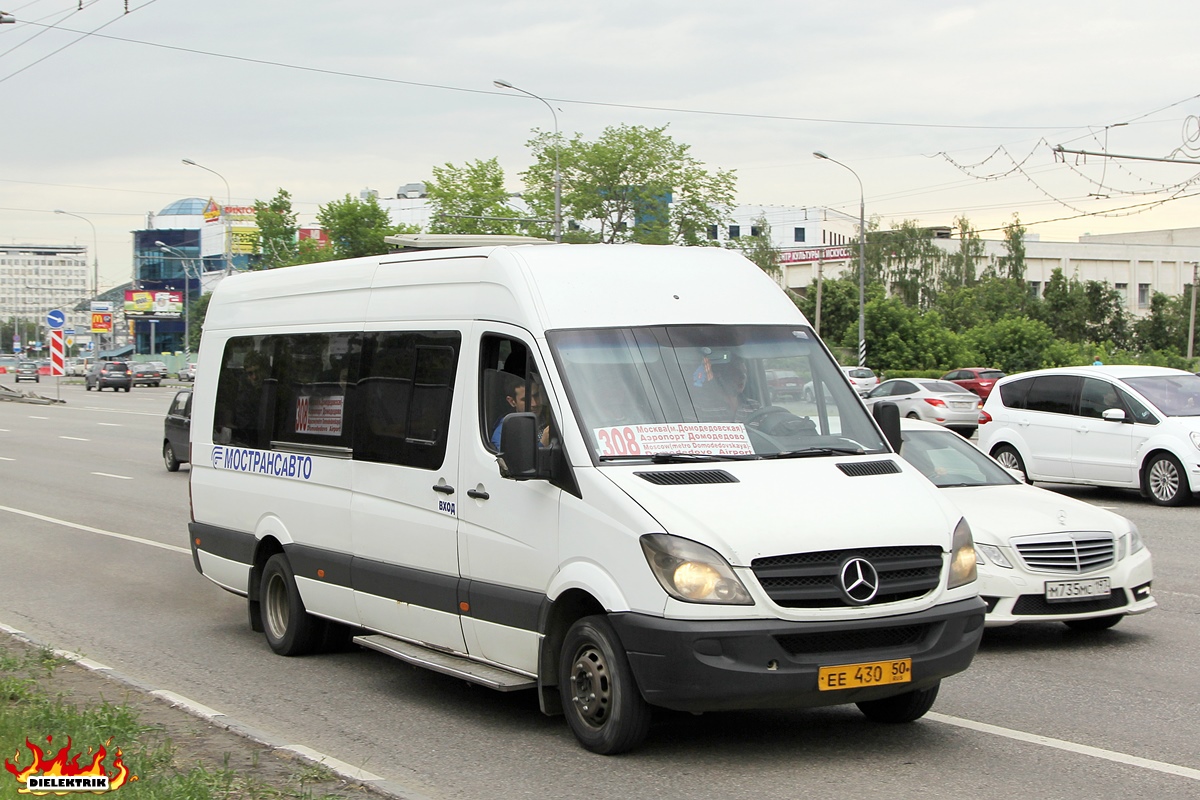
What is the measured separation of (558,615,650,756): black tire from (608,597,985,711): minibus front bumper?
0.12 m

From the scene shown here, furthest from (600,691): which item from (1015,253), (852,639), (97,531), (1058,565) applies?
(1015,253)

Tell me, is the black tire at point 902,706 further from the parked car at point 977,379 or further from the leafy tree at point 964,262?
the leafy tree at point 964,262

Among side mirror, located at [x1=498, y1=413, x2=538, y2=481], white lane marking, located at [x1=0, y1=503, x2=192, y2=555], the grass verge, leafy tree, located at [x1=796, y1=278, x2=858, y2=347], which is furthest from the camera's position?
leafy tree, located at [x1=796, y1=278, x2=858, y2=347]

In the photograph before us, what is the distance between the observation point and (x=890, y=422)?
719 centimetres

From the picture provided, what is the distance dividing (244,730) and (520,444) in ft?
6.19

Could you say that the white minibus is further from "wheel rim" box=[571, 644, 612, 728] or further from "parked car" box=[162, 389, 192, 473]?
"parked car" box=[162, 389, 192, 473]

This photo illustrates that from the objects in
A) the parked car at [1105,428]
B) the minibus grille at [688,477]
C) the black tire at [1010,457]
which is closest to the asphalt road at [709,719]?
the minibus grille at [688,477]

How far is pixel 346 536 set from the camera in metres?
7.92

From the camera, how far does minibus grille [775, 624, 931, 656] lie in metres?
5.69

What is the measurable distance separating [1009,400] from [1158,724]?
12.2 metres

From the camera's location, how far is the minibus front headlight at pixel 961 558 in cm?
611

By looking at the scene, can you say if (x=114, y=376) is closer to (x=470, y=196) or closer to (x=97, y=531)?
(x=470, y=196)

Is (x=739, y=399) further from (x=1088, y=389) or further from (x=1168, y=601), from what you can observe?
(x=1088, y=389)

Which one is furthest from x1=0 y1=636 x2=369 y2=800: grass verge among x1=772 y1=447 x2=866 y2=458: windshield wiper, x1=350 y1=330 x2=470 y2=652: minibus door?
x1=772 y1=447 x2=866 y2=458: windshield wiper
